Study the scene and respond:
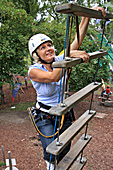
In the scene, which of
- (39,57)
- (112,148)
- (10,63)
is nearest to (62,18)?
(10,63)

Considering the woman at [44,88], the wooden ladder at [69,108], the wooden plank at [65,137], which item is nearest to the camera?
the wooden ladder at [69,108]

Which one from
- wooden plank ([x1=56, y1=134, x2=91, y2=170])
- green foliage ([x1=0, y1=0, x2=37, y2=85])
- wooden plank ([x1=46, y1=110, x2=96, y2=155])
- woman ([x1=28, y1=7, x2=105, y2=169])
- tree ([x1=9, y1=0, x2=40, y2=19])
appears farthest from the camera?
tree ([x1=9, y1=0, x2=40, y2=19])

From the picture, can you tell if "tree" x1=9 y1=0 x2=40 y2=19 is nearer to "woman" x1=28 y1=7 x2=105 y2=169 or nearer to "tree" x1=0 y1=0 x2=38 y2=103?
"tree" x1=0 y1=0 x2=38 y2=103

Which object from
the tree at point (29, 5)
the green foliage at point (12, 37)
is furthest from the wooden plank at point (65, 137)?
the tree at point (29, 5)

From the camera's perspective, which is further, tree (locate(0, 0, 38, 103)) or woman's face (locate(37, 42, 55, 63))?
tree (locate(0, 0, 38, 103))

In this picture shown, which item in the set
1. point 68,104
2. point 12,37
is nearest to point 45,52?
point 68,104

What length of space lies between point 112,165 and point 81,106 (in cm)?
416

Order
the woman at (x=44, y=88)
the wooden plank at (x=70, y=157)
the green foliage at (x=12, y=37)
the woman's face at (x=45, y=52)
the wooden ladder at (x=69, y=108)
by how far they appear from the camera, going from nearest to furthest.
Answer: the wooden ladder at (x=69, y=108) → the wooden plank at (x=70, y=157) → the woman at (x=44, y=88) → the woman's face at (x=45, y=52) → the green foliage at (x=12, y=37)

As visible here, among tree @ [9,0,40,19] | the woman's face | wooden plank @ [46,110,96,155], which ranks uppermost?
tree @ [9,0,40,19]

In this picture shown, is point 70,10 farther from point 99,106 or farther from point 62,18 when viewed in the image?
point 62,18

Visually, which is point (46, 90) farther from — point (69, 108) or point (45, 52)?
point (69, 108)

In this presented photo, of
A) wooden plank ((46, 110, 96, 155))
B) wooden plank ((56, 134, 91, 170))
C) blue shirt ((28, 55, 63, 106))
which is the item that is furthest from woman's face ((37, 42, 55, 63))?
wooden plank ((56, 134, 91, 170))

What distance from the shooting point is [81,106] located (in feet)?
26.6

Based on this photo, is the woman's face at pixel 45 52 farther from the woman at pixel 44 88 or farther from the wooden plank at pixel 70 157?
the wooden plank at pixel 70 157
